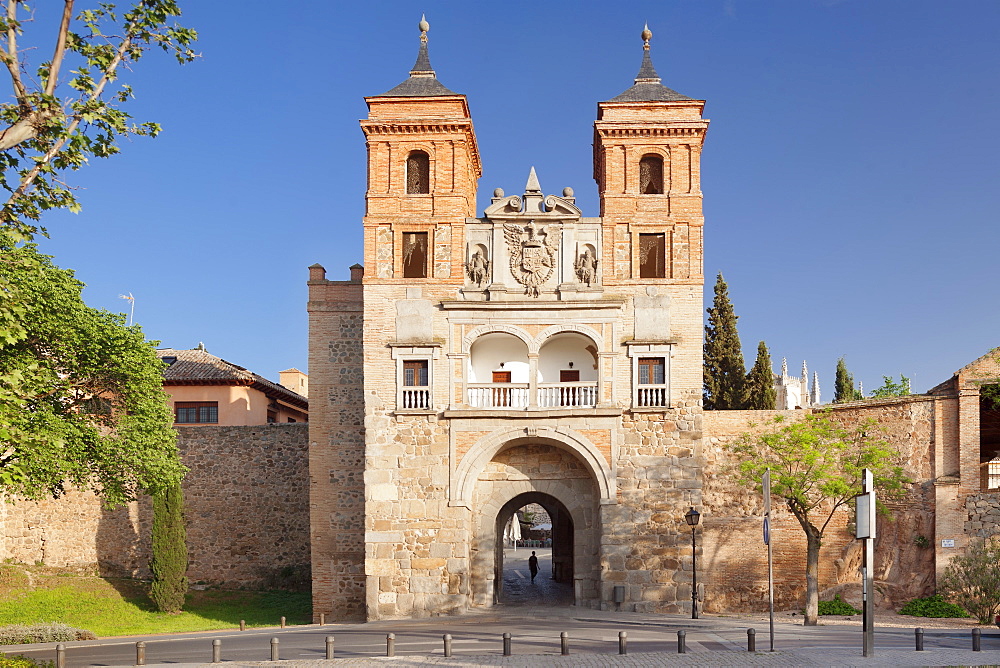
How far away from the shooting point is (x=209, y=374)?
3594 centimetres

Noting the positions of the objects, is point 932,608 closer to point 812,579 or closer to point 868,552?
point 812,579

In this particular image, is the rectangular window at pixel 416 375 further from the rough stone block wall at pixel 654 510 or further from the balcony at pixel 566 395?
the rough stone block wall at pixel 654 510

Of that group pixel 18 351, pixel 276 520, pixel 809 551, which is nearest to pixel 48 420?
pixel 18 351

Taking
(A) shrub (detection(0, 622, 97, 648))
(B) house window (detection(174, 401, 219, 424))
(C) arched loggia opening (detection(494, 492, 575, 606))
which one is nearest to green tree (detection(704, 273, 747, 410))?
(C) arched loggia opening (detection(494, 492, 575, 606))

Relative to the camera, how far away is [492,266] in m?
25.2

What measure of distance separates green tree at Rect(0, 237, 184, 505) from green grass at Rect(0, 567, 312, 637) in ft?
16.0

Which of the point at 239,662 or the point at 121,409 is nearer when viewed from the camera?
the point at 239,662

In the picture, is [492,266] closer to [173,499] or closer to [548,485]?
[548,485]

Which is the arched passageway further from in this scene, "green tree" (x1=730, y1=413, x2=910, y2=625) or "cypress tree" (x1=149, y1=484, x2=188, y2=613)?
"cypress tree" (x1=149, y1=484, x2=188, y2=613)

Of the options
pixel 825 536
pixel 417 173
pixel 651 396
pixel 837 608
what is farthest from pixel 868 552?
pixel 417 173

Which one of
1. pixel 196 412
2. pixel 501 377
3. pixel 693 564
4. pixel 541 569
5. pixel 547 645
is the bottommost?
pixel 541 569

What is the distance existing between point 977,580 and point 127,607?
81.0 feet

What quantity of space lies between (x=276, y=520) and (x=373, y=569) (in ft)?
27.9

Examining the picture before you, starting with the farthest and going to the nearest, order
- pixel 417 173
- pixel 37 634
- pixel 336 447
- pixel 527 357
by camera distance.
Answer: pixel 336 447 < pixel 417 173 < pixel 527 357 < pixel 37 634
